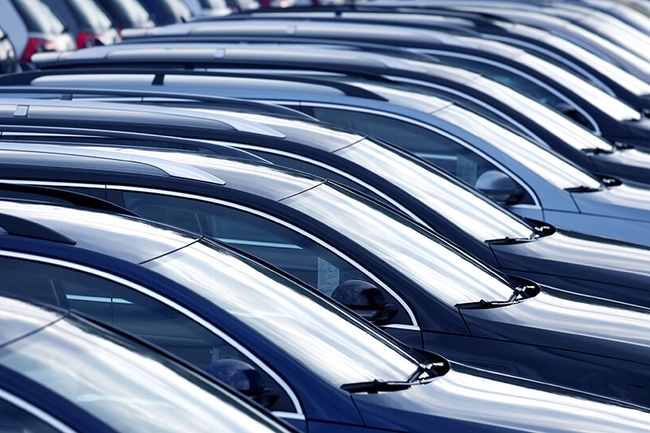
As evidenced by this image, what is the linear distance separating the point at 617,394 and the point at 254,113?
2462 mm

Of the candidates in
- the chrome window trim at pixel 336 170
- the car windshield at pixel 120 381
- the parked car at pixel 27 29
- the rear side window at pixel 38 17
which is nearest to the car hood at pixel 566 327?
the chrome window trim at pixel 336 170

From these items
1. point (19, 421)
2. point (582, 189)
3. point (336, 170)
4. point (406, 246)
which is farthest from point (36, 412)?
point (582, 189)

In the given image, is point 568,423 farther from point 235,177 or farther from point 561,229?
point 561,229

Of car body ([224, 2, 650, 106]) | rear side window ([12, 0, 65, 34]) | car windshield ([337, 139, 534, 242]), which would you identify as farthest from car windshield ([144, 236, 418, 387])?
rear side window ([12, 0, 65, 34])

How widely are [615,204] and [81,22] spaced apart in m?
9.24

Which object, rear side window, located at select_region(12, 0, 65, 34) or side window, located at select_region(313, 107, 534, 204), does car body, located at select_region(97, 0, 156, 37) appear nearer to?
rear side window, located at select_region(12, 0, 65, 34)

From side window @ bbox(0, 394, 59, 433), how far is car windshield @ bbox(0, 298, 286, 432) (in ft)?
0.23

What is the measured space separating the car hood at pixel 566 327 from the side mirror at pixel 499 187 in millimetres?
1769

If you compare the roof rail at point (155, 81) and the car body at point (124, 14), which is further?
the car body at point (124, 14)

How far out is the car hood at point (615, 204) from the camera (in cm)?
692

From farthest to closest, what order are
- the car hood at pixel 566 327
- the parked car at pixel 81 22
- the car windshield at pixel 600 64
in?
the parked car at pixel 81 22
the car windshield at pixel 600 64
the car hood at pixel 566 327

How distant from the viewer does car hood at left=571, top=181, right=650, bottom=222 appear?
22.7 feet

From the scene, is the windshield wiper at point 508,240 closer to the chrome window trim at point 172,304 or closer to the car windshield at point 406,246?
the car windshield at point 406,246

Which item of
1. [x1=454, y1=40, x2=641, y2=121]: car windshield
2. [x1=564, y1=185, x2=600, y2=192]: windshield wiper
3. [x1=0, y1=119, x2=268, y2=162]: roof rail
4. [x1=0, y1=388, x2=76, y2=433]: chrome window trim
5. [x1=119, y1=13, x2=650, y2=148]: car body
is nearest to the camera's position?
[x1=0, y1=388, x2=76, y2=433]: chrome window trim
